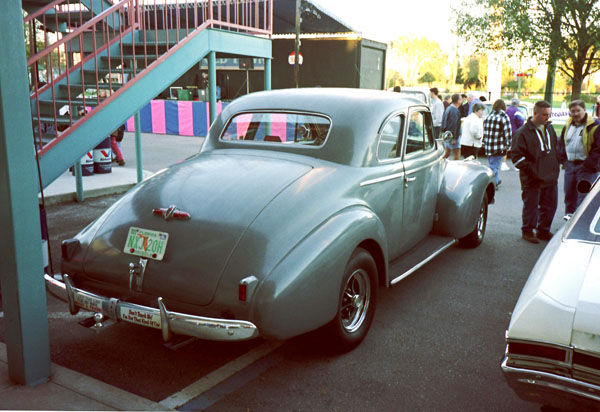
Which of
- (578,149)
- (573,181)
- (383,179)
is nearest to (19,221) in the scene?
(383,179)

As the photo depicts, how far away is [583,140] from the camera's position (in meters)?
6.64

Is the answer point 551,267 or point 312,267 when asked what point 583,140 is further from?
point 312,267

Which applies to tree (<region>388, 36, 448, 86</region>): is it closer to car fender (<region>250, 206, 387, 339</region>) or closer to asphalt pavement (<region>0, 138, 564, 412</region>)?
asphalt pavement (<region>0, 138, 564, 412</region>)

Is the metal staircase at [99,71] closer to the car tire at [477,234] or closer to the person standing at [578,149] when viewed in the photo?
the car tire at [477,234]

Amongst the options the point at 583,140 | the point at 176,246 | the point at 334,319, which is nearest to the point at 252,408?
the point at 334,319

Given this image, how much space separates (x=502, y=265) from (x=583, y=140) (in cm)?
204

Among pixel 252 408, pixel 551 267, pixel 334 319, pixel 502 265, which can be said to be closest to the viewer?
pixel 551 267

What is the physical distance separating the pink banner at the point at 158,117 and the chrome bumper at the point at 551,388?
1966 centimetres

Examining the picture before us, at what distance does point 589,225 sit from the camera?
125 inches

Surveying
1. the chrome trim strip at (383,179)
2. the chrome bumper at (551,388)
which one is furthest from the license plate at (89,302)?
the chrome bumper at (551,388)

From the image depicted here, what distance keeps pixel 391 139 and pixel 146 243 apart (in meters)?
2.36

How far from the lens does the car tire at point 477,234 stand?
21.3 feet

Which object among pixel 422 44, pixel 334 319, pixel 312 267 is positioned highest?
pixel 422 44

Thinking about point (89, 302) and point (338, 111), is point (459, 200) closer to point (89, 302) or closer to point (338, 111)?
point (338, 111)
